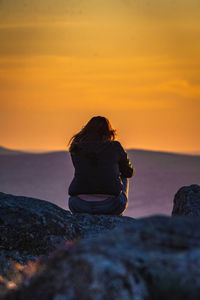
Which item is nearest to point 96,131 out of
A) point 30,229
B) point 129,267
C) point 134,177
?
point 30,229

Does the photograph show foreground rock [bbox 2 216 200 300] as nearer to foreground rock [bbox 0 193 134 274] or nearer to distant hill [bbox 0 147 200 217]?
foreground rock [bbox 0 193 134 274]

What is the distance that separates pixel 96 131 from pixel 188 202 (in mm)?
2185

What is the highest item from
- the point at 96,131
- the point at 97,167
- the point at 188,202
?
the point at 96,131

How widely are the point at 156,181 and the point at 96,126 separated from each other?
332 feet

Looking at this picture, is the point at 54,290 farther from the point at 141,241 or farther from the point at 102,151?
the point at 102,151

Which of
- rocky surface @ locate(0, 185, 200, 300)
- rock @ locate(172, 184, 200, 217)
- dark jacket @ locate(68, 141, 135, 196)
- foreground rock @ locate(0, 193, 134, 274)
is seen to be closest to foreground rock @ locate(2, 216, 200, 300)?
rocky surface @ locate(0, 185, 200, 300)

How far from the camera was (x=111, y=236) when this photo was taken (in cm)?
441

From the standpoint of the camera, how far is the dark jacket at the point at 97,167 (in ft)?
30.9

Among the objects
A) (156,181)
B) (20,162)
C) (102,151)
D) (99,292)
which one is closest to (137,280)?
(99,292)

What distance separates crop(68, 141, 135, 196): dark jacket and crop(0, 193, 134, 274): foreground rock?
2.06 ft

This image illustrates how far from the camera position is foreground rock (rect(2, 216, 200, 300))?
3.89 m

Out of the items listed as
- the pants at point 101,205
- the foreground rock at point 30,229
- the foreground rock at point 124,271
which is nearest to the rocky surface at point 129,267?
the foreground rock at point 124,271

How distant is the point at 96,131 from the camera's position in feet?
31.2

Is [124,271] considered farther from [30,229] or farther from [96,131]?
[96,131]
